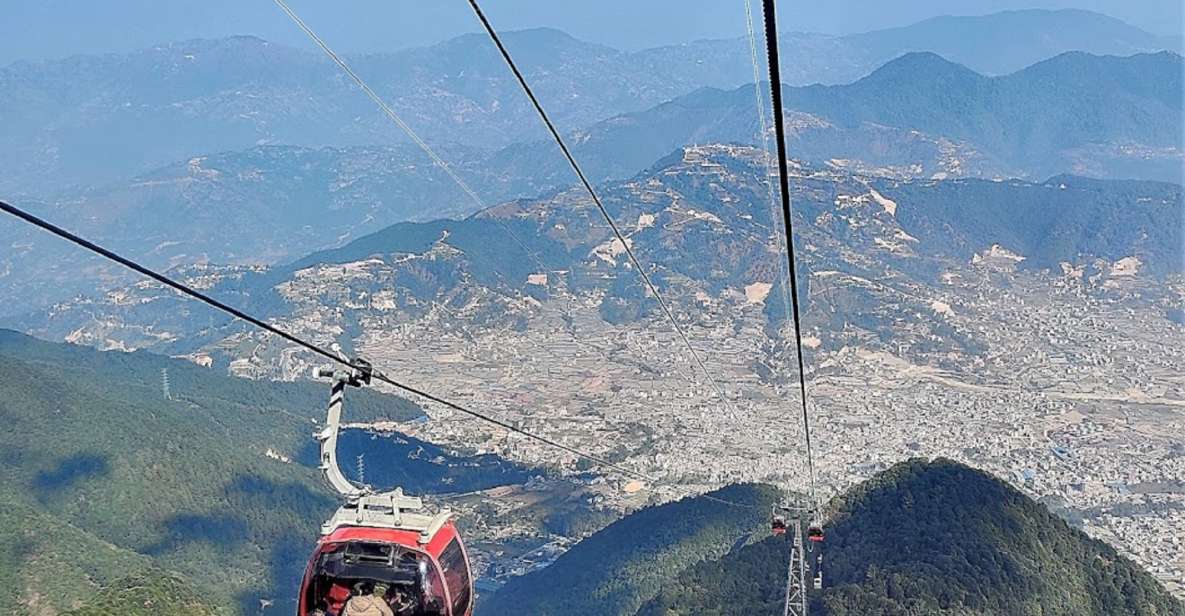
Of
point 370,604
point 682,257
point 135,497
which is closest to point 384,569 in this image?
point 370,604

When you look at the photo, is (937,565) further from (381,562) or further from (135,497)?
(135,497)

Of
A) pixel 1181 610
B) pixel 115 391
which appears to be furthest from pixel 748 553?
pixel 115 391

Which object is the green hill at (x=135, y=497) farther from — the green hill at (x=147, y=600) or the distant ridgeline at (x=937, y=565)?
the distant ridgeline at (x=937, y=565)

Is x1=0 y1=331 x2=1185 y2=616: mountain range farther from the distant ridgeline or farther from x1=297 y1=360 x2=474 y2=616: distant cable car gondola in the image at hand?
x1=297 y1=360 x2=474 y2=616: distant cable car gondola

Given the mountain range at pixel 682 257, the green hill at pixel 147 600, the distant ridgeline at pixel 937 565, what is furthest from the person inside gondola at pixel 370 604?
the mountain range at pixel 682 257

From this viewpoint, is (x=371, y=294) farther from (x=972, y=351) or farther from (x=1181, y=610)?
(x=1181, y=610)

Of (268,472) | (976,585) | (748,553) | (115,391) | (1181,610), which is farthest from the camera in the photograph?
(115,391)
